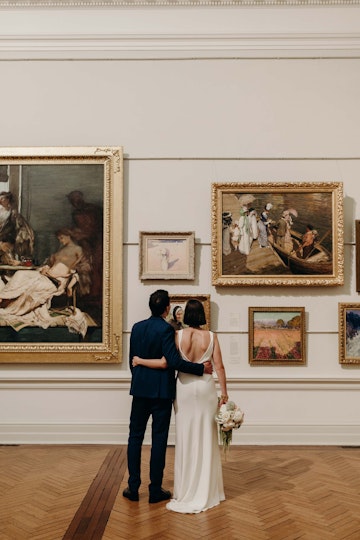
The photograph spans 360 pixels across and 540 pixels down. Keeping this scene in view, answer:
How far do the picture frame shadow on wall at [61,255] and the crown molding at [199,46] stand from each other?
5.07 feet

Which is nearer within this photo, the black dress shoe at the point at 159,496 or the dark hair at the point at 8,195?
the black dress shoe at the point at 159,496

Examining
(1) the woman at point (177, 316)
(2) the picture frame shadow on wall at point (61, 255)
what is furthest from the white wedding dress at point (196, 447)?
(2) the picture frame shadow on wall at point (61, 255)

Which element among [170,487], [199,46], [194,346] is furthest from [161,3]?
[170,487]

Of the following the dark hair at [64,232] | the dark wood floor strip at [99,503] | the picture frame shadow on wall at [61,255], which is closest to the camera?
→ the dark wood floor strip at [99,503]

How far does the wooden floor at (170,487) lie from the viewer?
4.46 m

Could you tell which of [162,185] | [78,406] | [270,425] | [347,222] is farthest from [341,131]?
[78,406]

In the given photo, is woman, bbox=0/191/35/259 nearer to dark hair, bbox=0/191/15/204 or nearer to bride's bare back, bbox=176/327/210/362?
dark hair, bbox=0/191/15/204

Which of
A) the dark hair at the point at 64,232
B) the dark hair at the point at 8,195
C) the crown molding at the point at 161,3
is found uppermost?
the crown molding at the point at 161,3

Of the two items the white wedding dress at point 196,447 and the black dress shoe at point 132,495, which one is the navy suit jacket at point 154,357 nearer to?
the white wedding dress at point 196,447

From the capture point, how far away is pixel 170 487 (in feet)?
18.6

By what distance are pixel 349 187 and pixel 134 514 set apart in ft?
18.0

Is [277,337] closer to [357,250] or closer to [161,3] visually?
[357,250]

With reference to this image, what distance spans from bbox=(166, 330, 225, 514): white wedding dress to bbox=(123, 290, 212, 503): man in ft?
0.41

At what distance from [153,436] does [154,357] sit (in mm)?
777
